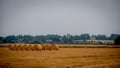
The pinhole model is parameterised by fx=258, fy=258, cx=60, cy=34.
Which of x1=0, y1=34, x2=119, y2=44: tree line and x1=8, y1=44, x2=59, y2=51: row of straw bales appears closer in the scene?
Result: x1=0, y1=34, x2=119, y2=44: tree line

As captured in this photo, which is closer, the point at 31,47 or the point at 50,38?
the point at 50,38

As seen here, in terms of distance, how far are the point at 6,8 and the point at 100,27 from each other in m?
2.88

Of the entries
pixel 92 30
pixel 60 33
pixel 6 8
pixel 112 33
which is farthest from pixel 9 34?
pixel 112 33

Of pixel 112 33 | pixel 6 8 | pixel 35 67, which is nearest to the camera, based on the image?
pixel 35 67

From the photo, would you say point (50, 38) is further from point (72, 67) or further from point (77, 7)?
point (72, 67)

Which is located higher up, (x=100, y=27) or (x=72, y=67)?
(x=100, y=27)

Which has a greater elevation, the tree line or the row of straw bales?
the tree line

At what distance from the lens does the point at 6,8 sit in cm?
754

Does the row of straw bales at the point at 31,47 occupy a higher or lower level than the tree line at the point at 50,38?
lower

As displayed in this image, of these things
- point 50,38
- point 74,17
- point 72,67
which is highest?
point 74,17

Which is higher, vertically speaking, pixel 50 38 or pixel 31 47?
pixel 50 38

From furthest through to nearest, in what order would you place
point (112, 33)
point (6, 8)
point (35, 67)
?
point (112, 33), point (6, 8), point (35, 67)

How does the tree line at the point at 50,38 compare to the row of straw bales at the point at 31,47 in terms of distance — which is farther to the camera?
the row of straw bales at the point at 31,47

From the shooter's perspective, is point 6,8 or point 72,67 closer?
point 72,67
